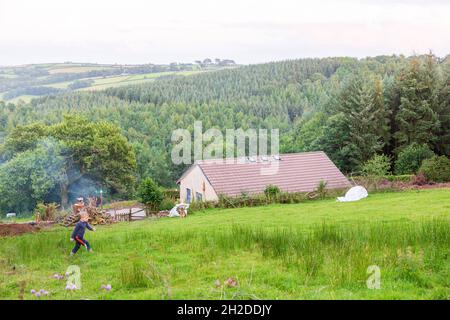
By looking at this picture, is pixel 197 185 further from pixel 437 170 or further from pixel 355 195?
pixel 437 170

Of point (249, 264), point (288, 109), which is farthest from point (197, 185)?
point (288, 109)

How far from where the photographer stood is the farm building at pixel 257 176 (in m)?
33.0

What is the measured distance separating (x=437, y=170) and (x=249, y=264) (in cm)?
2586

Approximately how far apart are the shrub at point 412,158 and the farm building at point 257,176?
7.33 metres

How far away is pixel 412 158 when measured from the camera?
131ft

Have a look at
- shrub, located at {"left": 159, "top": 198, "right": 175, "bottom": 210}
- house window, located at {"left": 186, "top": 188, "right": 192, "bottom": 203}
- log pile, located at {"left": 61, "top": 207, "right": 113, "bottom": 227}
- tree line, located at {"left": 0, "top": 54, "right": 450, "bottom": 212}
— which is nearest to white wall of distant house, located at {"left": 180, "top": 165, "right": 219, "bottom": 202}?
house window, located at {"left": 186, "top": 188, "right": 192, "bottom": 203}

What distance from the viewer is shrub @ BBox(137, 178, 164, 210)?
30.9m

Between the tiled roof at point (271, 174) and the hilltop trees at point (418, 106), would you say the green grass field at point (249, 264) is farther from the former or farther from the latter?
the hilltop trees at point (418, 106)

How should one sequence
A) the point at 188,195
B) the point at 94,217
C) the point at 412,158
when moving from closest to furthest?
the point at 94,217, the point at 188,195, the point at 412,158

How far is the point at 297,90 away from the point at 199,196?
102 metres

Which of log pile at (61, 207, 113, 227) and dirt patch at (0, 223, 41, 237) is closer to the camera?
dirt patch at (0, 223, 41, 237)

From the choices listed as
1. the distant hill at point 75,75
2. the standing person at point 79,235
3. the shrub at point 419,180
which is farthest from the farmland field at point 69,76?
the standing person at point 79,235

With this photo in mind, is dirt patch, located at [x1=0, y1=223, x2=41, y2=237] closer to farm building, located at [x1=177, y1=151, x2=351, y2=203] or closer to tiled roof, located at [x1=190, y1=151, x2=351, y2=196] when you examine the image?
farm building, located at [x1=177, y1=151, x2=351, y2=203]
